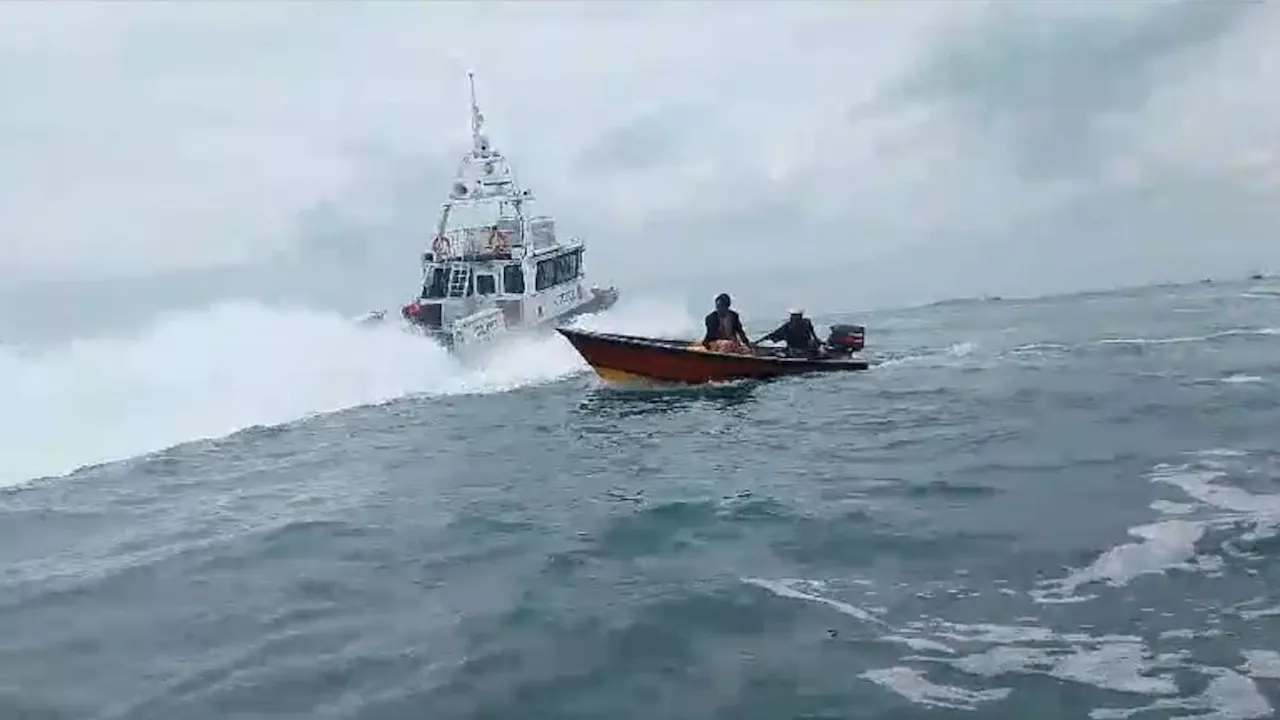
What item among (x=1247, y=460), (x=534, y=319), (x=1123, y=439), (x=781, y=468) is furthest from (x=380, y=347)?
(x=1247, y=460)

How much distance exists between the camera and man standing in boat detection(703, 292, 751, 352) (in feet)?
83.5

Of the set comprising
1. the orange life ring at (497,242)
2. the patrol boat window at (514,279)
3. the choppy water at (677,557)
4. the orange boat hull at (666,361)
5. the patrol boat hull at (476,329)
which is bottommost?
the choppy water at (677,557)

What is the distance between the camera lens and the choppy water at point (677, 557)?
8617 mm

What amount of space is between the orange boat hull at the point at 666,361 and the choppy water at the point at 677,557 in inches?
25.1

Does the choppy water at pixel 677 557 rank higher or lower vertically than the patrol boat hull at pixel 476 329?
lower

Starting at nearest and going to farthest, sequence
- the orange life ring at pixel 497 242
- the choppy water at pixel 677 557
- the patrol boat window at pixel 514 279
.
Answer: the choppy water at pixel 677 557 < the patrol boat window at pixel 514 279 < the orange life ring at pixel 497 242

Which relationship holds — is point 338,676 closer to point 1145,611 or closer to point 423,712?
point 423,712

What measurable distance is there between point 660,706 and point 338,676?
2852 mm

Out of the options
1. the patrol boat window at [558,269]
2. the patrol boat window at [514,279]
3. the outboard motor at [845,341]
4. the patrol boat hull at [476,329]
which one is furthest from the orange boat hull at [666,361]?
the patrol boat window at [558,269]

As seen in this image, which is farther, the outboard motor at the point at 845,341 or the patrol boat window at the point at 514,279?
the patrol boat window at the point at 514,279

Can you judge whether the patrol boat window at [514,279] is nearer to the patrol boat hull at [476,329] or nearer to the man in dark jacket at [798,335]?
the patrol boat hull at [476,329]

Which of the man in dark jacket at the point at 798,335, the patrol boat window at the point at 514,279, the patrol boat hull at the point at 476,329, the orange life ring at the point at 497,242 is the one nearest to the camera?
the man in dark jacket at the point at 798,335

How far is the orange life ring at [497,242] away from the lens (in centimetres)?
3541

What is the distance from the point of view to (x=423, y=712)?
27.5ft
